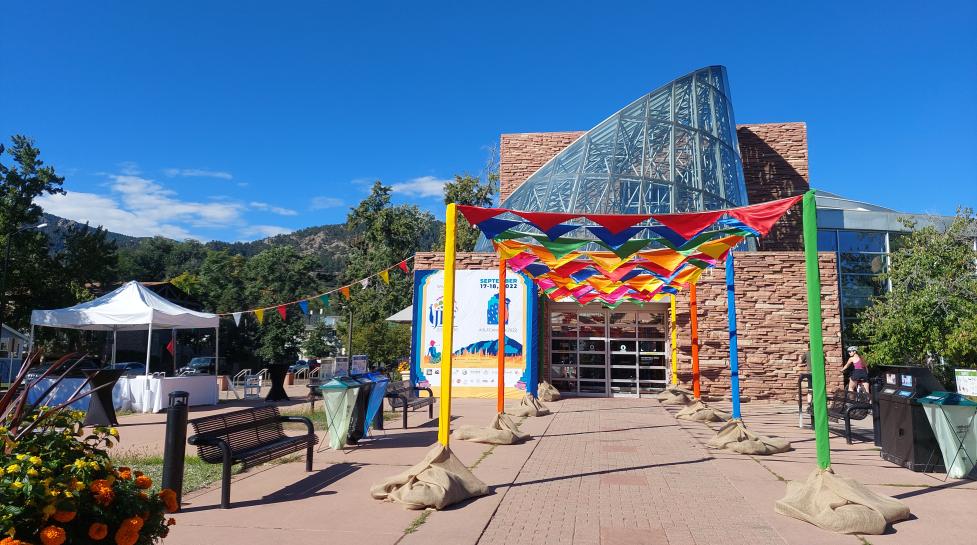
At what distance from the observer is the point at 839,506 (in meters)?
5.07

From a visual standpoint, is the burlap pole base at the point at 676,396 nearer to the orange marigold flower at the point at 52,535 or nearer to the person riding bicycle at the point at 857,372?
the person riding bicycle at the point at 857,372

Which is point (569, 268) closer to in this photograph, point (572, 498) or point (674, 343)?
point (674, 343)

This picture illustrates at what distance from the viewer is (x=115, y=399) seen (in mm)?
13773

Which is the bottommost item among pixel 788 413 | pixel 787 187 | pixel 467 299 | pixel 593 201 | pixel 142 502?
pixel 788 413

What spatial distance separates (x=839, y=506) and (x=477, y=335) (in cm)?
1183

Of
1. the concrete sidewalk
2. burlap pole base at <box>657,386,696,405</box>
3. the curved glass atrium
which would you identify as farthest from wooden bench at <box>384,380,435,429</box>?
the curved glass atrium

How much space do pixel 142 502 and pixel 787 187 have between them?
26732mm

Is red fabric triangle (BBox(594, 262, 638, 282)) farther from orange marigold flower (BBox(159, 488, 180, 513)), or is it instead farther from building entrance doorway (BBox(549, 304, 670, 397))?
orange marigold flower (BBox(159, 488, 180, 513))

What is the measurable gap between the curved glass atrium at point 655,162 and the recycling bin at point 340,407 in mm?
12920

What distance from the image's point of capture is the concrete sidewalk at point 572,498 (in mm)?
4660

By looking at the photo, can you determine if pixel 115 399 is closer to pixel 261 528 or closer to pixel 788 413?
pixel 261 528

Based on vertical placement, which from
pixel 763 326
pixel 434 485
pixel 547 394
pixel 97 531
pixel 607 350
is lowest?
pixel 547 394

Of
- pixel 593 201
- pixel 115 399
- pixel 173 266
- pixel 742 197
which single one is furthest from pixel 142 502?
pixel 173 266

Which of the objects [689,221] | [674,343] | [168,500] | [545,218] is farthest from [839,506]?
[674,343]
